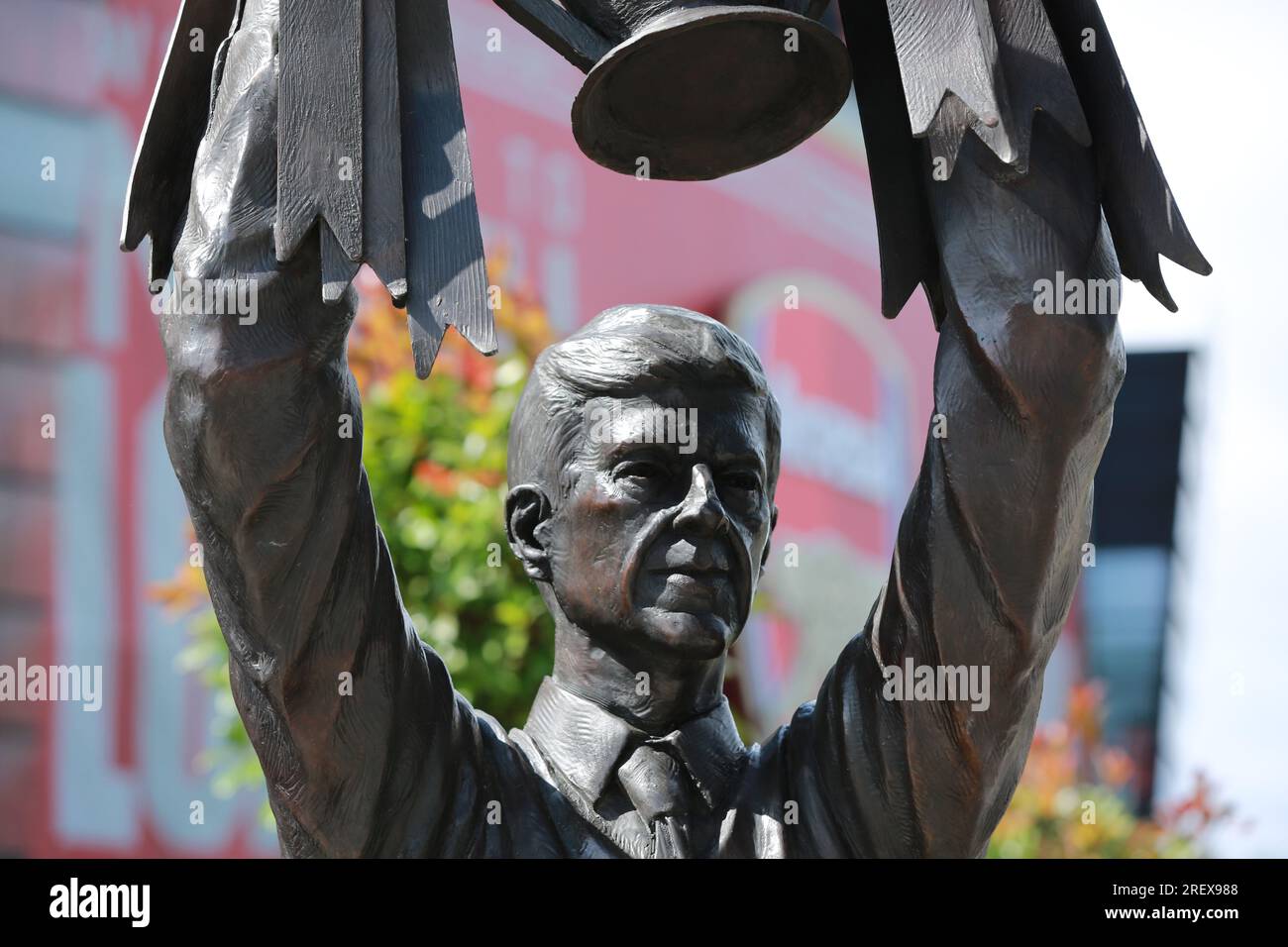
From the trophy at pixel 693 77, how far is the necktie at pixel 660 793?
36.8 inches

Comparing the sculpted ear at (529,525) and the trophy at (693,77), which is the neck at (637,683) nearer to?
the sculpted ear at (529,525)

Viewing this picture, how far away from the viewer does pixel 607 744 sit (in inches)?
129

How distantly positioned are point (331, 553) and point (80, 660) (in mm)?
6822

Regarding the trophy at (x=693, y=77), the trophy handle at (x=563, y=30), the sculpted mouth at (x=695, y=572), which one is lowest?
the sculpted mouth at (x=695, y=572)

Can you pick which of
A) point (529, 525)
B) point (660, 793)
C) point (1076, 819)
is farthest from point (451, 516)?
point (1076, 819)

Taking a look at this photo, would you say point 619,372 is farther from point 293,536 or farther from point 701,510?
point 293,536

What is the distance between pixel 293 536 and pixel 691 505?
63cm

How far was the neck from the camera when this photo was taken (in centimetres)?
331

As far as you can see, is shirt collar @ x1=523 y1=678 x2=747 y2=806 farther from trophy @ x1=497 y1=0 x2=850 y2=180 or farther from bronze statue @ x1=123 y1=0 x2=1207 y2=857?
trophy @ x1=497 y1=0 x2=850 y2=180

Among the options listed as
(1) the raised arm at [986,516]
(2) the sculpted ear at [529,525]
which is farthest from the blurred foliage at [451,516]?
(1) the raised arm at [986,516]

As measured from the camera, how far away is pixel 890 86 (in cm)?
314

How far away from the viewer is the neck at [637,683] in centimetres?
331
